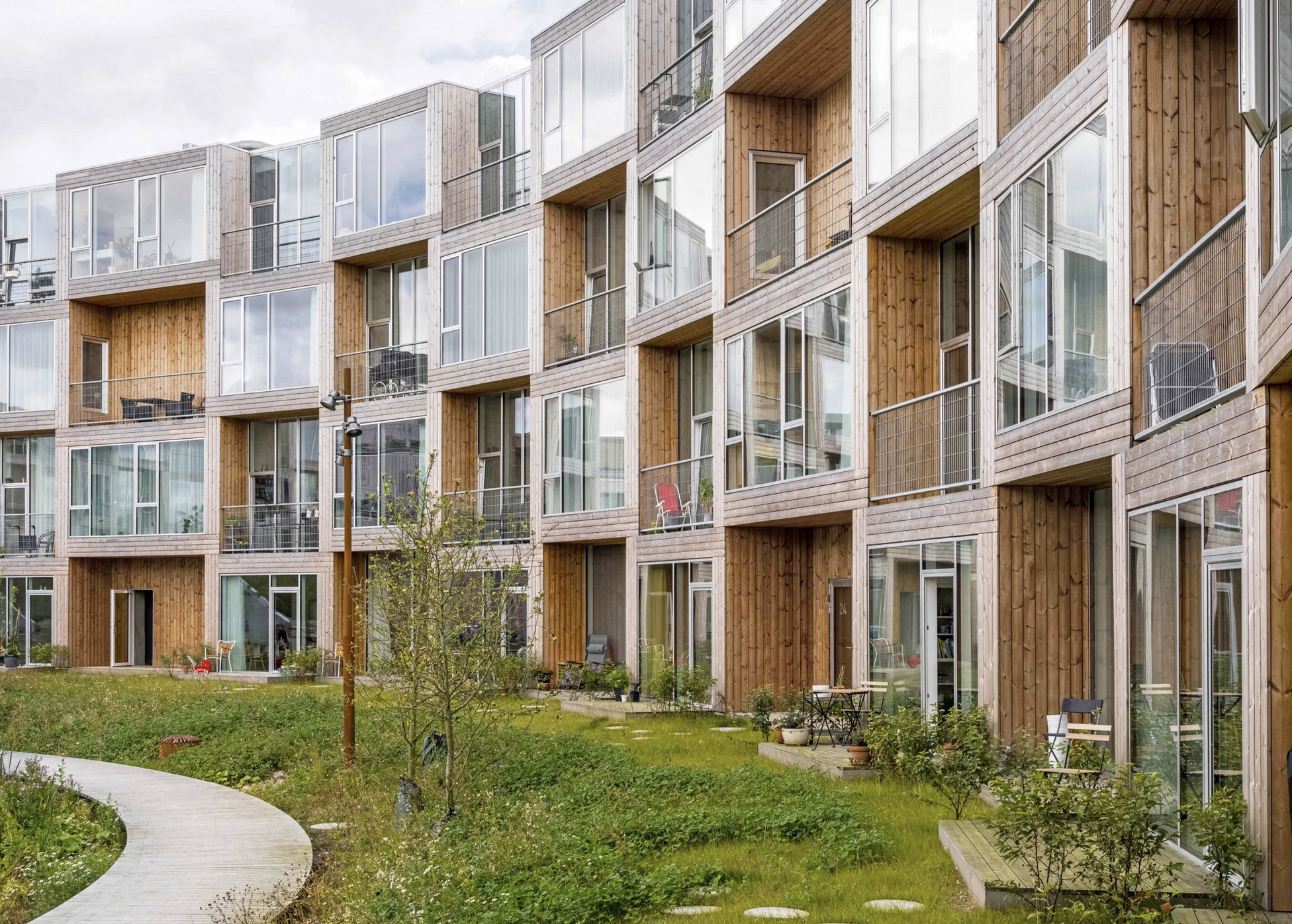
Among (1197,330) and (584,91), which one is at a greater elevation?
(584,91)

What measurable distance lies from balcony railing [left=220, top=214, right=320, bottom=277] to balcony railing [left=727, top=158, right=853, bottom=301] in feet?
47.9

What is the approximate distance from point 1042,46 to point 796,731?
8.45m

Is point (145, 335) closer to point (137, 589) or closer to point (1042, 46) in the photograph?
point (137, 589)

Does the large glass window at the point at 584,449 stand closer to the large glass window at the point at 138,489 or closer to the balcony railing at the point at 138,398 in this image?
the large glass window at the point at 138,489

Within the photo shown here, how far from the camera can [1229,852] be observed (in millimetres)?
8195

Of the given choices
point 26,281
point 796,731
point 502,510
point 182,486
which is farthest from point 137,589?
point 796,731

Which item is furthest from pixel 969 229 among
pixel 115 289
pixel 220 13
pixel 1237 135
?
pixel 220 13

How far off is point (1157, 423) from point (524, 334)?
60.3 ft

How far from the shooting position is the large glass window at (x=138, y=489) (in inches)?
1326

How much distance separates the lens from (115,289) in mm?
34969

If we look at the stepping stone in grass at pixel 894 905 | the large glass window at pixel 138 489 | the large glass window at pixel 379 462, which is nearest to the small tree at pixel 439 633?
the stepping stone in grass at pixel 894 905

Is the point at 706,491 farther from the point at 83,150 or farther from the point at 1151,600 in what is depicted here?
the point at 83,150

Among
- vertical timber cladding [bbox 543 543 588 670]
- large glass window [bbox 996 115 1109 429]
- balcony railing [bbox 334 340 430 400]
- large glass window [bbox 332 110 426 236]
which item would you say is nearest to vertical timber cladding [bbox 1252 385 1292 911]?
large glass window [bbox 996 115 1109 429]

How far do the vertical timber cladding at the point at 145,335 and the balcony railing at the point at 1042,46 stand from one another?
2546cm
